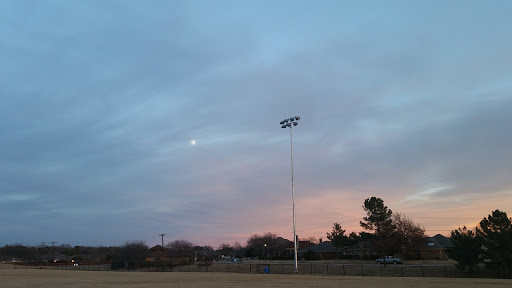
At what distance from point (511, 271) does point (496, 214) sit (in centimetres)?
631

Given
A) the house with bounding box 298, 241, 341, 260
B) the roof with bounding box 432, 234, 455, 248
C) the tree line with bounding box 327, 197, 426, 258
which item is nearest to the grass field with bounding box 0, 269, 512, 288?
the tree line with bounding box 327, 197, 426, 258

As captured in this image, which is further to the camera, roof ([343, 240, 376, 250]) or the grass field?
roof ([343, 240, 376, 250])

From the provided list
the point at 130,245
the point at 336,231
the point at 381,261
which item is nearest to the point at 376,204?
the point at 381,261

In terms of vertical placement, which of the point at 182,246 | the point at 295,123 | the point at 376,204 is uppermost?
the point at 295,123

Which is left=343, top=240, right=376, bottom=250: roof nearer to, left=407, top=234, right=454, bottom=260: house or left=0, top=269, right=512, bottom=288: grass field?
left=407, top=234, right=454, bottom=260: house

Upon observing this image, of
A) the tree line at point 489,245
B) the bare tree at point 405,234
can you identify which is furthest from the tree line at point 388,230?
Answer: the tree line at point 489,245

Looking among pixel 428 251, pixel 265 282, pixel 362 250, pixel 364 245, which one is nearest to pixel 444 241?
pixel 428 251

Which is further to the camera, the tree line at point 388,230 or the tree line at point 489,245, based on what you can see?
the tree line at point 388,230

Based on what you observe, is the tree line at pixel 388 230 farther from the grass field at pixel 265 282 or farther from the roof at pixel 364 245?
the grass field at pixel 265 282

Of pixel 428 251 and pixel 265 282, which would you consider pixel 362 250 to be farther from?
pixel 265 282

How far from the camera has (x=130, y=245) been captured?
124 m

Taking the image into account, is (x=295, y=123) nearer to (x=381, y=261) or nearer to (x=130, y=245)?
(x=381, y=261)

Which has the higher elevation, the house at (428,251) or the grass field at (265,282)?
the grass field at (265,282)

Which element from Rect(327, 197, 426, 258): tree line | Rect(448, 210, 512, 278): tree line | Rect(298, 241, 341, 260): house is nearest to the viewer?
Rect(448, 210, 512, 278): tree line
